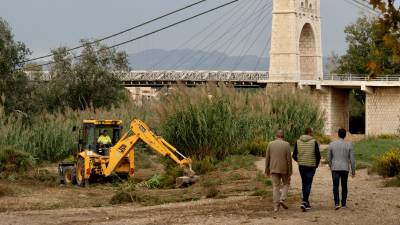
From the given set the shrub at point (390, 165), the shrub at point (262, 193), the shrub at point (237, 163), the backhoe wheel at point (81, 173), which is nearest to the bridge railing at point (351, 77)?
the shrub at point (237, 163)

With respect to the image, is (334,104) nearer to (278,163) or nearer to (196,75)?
(196,75)

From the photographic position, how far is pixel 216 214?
1580cm

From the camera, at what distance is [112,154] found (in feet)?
78.2

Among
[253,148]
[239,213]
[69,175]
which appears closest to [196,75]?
[253,148]

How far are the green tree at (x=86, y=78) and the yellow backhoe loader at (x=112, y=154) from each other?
26886 mm

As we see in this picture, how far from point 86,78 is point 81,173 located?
28841 millimetres

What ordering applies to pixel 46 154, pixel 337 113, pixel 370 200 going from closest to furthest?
pixel 370 200
pixel 46 154
pixel 337 113

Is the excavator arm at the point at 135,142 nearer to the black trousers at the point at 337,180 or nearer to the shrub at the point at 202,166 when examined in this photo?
the shrub at the point at 202,166

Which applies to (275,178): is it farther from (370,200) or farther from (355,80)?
(355,80)

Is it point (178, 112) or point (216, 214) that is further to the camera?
point (178, 112)

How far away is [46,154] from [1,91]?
5981 mm

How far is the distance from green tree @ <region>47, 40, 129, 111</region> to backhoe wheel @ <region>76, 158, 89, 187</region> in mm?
27413

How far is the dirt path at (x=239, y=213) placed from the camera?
1474 cm

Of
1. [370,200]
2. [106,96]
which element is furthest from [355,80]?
[370,200]
